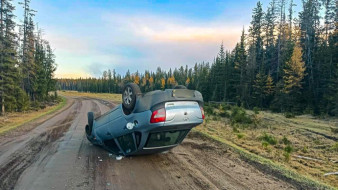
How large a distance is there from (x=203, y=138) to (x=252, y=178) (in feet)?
14.0

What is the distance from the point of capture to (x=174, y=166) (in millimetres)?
5621

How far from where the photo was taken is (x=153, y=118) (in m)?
4.90

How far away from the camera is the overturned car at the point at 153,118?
4969mm

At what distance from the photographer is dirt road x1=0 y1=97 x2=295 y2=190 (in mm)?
4508

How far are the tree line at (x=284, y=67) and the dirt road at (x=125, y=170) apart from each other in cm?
2631

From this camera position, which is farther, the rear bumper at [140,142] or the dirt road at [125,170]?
the rear bumper at [140,142]

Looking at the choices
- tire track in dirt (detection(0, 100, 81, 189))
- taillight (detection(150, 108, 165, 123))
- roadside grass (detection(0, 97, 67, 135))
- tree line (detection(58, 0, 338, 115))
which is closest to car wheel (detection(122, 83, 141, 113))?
taillight (detection(150, 108, 165, 123))

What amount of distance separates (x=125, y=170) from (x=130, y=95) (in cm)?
173

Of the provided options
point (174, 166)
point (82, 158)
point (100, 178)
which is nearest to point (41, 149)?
point (82, 158)

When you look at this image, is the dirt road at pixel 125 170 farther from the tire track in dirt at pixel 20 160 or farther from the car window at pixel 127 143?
the car window at pixel 127 143

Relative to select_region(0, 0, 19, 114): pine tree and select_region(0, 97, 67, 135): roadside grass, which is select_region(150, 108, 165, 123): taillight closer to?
select_region(0, 97, 67, 135): roadside grass

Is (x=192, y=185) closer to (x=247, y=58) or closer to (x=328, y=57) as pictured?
(x=328, y=57)

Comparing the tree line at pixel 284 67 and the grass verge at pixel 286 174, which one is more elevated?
the tree line at pixel 284 67

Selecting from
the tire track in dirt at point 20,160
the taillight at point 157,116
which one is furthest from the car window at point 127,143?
the tire track in dirt at point 20,160
